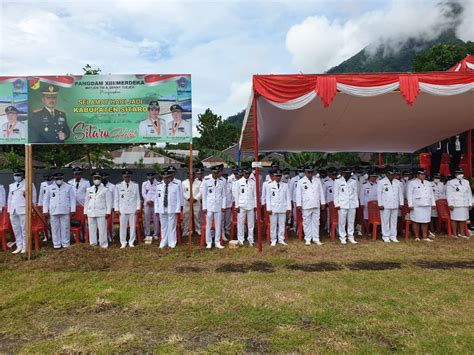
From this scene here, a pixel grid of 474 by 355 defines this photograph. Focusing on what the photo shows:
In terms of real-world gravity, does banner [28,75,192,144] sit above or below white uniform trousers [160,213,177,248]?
above

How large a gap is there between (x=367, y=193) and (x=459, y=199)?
5.96ft

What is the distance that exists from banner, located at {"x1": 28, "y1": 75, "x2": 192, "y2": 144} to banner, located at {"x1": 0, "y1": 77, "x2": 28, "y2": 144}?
4.8 inches

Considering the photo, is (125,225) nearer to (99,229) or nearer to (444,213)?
(99,229)

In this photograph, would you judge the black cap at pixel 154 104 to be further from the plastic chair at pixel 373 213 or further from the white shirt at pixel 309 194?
A: the plastic chair at pixel 373 213

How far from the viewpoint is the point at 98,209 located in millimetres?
6723

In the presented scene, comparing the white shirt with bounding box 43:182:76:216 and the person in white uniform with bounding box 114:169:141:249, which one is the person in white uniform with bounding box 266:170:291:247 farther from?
the white shirt with bounding box 43:182:76:216

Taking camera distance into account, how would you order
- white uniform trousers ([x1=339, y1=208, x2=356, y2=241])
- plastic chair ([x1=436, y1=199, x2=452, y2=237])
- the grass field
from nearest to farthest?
1. the grass field
2. white uniform trousers ([x1=339, y1=208, x2=356, y2=241])
3. plastic chair ([x1=436, y1=199, x2=452, y2=237])

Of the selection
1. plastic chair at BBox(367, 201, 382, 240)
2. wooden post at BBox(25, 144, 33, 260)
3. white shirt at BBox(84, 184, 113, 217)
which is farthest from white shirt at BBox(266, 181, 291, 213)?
wooden post at BBox(25, 144, 33, 260)

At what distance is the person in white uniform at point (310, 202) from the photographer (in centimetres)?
692

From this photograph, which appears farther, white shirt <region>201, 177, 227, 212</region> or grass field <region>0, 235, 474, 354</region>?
white shirt <region>201, 177, 227, 212</region>

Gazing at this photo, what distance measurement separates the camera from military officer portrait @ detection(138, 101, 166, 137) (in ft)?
19.7

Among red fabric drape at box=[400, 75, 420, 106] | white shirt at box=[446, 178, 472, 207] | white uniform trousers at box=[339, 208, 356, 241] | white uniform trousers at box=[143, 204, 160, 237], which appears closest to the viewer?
red fabric drape at box=[400, 75, 420, 106]

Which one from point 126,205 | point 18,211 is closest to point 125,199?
point 126,205

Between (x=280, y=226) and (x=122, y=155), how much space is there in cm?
5200
